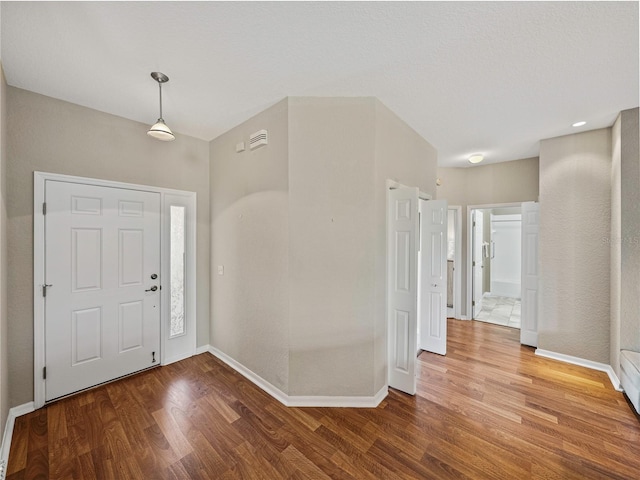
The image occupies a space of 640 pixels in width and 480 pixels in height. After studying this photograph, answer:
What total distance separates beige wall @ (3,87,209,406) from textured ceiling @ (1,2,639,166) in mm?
171

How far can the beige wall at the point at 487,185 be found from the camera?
4188 mm

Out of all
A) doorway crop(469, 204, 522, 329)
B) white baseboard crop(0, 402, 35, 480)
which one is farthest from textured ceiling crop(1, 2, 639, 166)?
doorway crop(469, 204, 522, 329)

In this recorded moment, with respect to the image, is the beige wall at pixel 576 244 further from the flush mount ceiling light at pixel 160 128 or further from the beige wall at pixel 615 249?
the flush mount ceiling light at pixel 160 128

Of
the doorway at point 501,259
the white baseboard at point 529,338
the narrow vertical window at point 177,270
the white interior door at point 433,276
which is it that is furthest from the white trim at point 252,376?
the doorway at point 501,259

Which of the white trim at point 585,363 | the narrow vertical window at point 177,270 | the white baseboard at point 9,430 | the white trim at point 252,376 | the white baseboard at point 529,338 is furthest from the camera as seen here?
the white baseboard at point 529,338

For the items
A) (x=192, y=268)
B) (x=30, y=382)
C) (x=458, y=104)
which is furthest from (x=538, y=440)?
(x=30, y=382)

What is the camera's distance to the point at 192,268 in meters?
3.38

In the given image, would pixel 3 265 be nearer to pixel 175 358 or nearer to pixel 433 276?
pixel 175 358

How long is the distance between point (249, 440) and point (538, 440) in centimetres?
224

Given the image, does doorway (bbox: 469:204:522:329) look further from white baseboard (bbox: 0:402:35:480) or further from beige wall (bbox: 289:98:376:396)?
white baseboard (bbox: 0:402:35:480)

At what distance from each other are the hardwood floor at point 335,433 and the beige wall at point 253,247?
455 mm

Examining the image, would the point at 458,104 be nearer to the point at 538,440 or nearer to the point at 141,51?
the point at 141,51

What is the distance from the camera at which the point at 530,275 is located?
3.73 metres

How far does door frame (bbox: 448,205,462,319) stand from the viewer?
189 inches
